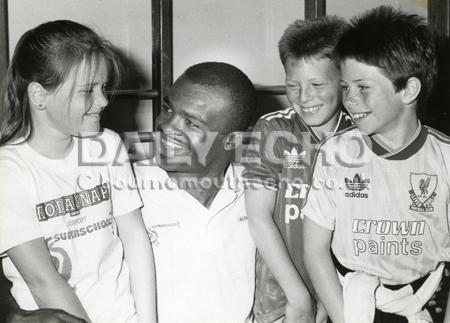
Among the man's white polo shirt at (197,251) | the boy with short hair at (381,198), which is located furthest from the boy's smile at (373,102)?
the man's white polo shirt at (197,251)

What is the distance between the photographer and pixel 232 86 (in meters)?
0.96

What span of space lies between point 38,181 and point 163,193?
239 mm

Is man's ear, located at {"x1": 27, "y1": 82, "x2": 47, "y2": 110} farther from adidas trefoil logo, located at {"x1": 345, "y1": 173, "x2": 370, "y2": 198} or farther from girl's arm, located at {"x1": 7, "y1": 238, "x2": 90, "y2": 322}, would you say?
adidas trefoil logo, located at {"x1": 345, "y1": 173, "x2": 370, "y2": 198}

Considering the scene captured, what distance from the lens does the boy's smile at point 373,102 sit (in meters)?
0.90

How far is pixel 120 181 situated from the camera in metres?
0.90

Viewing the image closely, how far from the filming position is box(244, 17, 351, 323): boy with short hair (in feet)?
3.10

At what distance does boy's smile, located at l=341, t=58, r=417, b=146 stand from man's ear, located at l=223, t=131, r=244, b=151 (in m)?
0.21

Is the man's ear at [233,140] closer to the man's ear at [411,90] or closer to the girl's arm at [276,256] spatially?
the girl's arm at [276,256]

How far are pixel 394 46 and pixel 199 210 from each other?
1.51ft

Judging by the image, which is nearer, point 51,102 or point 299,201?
point 51,102

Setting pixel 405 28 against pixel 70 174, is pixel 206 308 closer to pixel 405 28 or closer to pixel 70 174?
pixel 70 174

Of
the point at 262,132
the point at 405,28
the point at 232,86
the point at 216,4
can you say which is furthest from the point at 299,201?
the point at 216,4

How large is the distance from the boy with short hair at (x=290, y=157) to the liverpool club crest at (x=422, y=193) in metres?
0.18

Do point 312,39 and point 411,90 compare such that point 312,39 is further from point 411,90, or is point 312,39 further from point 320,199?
point 320,199
